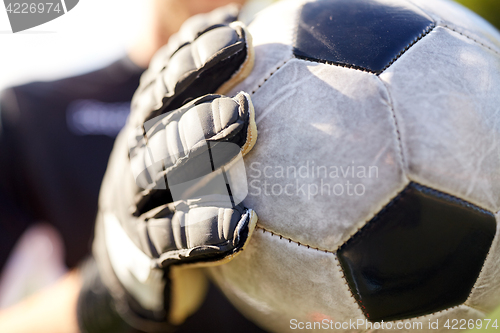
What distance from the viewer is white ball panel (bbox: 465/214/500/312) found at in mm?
708

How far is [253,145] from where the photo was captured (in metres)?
0.73

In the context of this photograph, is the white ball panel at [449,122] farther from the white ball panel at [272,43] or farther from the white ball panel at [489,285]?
the white ball panel at [272,43]

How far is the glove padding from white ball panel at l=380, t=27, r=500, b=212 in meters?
0.34

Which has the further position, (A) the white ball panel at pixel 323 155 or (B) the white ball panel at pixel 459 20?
(B) the white ball panel at pixel 459 20

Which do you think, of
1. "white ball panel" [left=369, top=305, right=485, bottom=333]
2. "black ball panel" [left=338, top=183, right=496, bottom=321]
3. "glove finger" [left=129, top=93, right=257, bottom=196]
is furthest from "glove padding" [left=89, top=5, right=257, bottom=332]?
"white ball panel" [left=369, top=305, right=485, bottom=333]

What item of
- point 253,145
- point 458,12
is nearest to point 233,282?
point 253,145

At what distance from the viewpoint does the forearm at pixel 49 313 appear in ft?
4.33

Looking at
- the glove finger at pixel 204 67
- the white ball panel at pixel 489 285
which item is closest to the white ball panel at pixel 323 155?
the glove finger at pixel 204 67

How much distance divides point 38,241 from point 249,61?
2.15 meters

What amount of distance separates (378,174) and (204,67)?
0.51m

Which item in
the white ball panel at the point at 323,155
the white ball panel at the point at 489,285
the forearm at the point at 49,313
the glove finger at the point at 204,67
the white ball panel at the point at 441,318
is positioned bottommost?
the forearm at the point at 49,313

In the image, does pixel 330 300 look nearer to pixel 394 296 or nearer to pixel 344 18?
pixel 394 296

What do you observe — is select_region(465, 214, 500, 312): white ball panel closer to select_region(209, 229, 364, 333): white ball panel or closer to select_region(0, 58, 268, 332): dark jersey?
select_region(209, 229, 364, 333): white ball panel

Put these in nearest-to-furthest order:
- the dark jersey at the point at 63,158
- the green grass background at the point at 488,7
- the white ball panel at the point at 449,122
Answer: the white ball panel at the point at 449,122 < the green grass background at the point at 488,7 < the dark jersey at the point at 63,158
